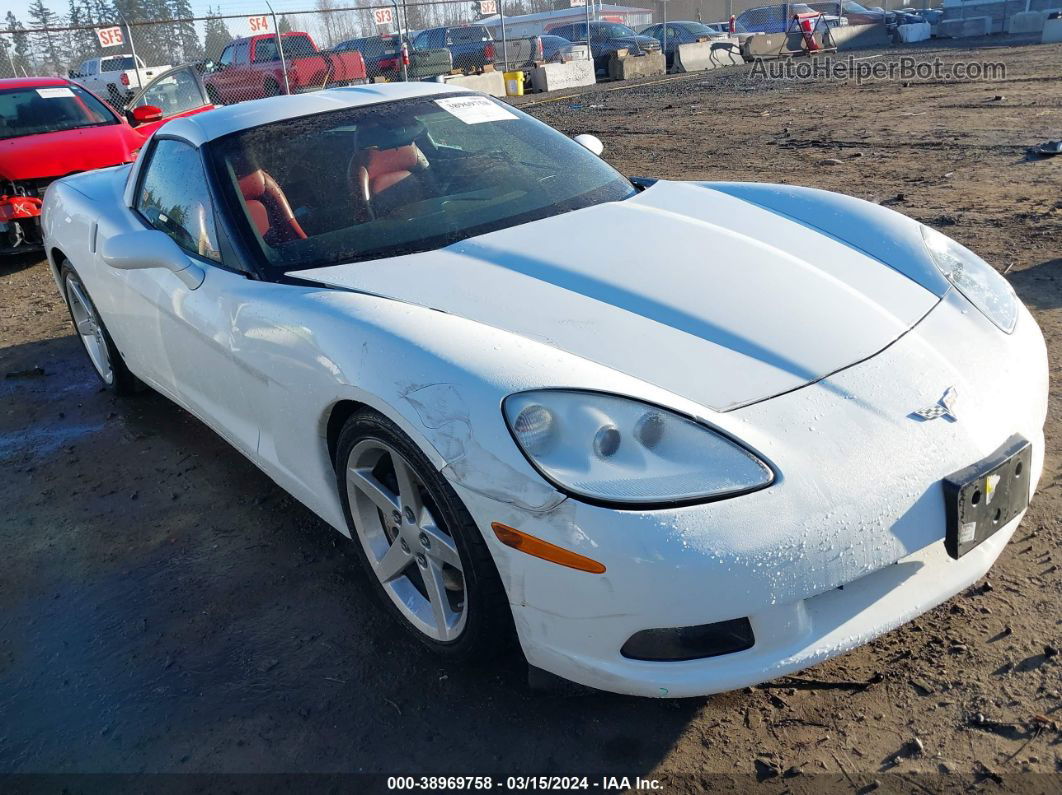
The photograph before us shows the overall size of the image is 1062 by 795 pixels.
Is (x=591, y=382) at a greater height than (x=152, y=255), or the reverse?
(x=152, y=255)

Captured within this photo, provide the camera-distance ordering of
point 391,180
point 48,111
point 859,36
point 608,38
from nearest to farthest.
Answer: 1. point 391,180
2. point 48,111
3. point 608,38
4. point 859,36

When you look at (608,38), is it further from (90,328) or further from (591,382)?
(591,382)

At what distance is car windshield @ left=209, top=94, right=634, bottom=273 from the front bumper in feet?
3.99

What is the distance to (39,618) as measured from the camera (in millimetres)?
2809

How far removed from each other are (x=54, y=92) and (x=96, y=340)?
531 centimetres

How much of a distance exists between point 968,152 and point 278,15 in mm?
14924

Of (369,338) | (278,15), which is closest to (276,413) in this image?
(369,338)

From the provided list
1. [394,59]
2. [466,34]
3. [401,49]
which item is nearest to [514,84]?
[401,49]

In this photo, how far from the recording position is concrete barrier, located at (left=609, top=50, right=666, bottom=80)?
22969mm

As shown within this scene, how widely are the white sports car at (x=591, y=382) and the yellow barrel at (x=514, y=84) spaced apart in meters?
18.2

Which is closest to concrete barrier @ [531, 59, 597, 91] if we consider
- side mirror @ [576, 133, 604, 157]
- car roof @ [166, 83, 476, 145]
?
side mirror @ [576, 133, 604, 157]

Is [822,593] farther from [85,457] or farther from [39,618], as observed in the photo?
[85,457]

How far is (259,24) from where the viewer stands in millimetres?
19453

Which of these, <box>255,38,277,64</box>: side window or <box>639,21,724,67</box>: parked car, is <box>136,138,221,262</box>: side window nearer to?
<box>255,38,277,64</box>: side window
